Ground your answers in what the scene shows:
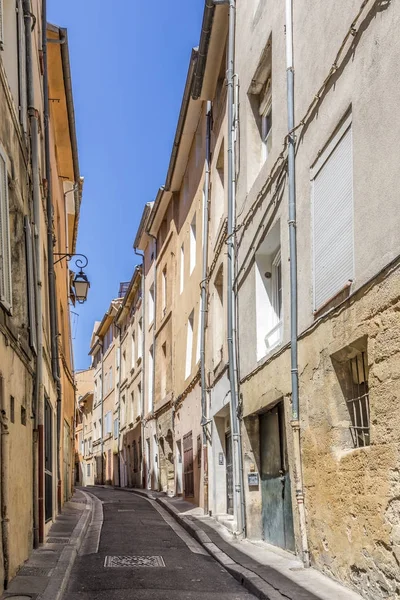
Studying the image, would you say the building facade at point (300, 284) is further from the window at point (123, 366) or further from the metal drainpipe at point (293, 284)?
the window at point (123, 366)

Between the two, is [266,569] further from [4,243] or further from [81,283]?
[81,283]

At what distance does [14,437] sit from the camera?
7.64m

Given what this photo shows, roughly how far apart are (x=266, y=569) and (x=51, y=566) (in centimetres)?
228

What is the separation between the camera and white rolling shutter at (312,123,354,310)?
684 centimetres

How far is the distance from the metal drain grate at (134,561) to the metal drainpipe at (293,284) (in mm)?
2042

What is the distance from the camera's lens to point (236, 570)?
8.26 meters

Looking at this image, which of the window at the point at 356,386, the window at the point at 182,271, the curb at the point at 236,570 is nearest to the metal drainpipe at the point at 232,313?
the curb at the point at 236,570

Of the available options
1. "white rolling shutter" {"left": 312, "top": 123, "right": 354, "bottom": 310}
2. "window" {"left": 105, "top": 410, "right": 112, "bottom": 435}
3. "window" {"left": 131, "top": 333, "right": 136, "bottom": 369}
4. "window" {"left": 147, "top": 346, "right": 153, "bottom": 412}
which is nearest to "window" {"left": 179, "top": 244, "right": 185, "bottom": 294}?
"window" {"left": 147, "top": 346, "right": 153, "bottom": 412}

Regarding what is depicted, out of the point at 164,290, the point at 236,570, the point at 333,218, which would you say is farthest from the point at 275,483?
the point at 164,290

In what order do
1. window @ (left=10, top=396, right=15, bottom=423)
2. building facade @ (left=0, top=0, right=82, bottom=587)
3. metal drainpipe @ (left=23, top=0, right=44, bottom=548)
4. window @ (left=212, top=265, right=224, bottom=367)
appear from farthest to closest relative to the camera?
window @ (left=212, top=265, right=224, bottom=367), metal drainpipe @ (left=23, top=0, right=44, bottom=548), window @ (left=10, top=396, right=15, bottom=423), building facade @ (left=0, top=0, right=82, bottom=587)

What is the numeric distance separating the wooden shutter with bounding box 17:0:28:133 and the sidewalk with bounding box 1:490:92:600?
5.04 m

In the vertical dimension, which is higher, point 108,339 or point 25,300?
point 108,339

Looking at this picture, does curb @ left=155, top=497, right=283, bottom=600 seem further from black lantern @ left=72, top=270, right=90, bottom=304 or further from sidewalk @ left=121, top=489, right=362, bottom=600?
black lantern @ left=72, top=270, right=90, bottom=304

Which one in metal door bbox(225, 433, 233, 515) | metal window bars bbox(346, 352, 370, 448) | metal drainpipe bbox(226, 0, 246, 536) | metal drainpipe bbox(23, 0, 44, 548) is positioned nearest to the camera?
metal window bars bbox(346, 352, 370, 448)
